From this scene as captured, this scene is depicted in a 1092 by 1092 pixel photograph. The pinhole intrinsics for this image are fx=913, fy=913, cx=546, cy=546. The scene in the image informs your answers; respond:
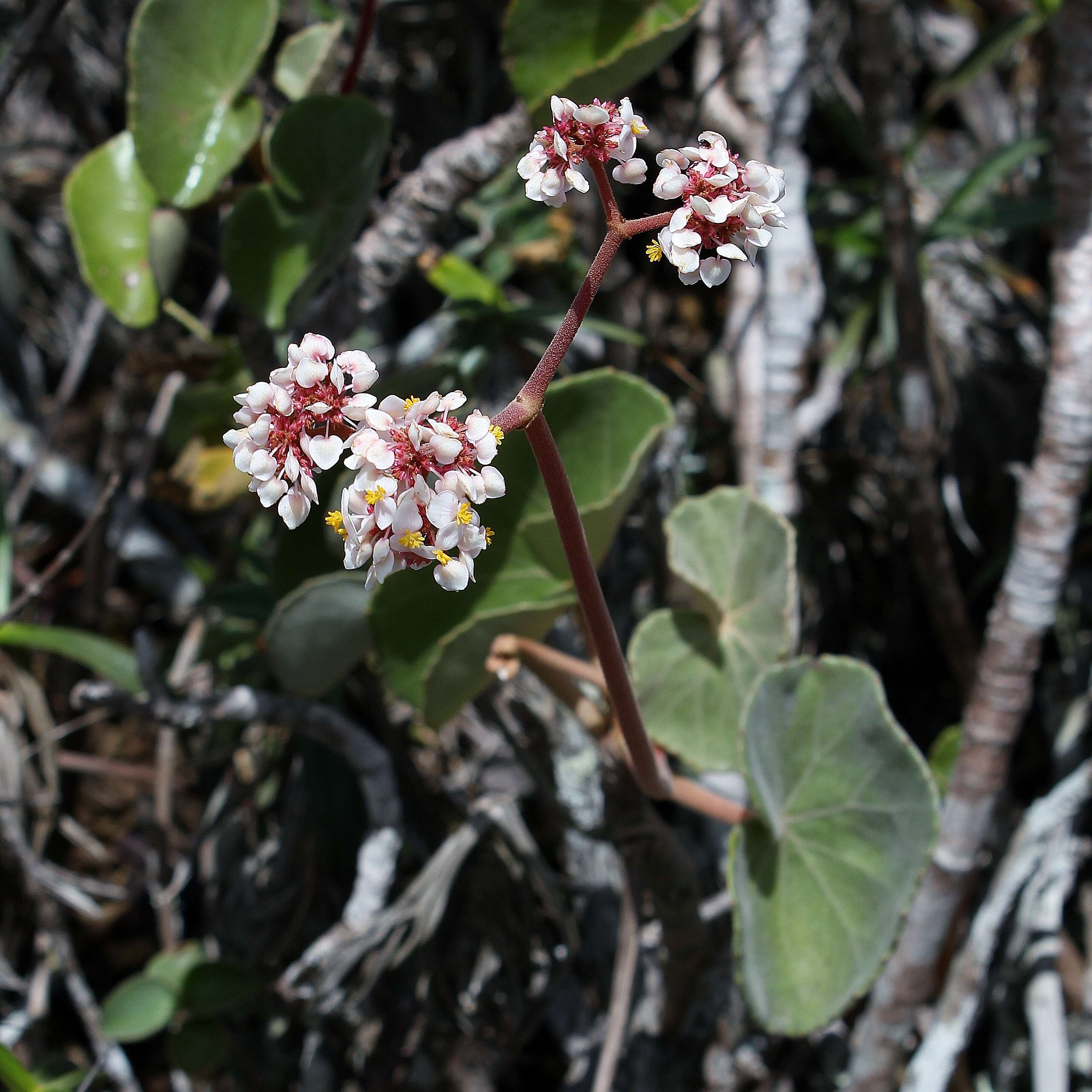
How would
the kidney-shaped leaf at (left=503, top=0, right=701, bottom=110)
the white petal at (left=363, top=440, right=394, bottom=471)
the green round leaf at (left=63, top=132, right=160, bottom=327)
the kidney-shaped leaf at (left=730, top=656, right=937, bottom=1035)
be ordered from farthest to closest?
the green round leaf at (left=63, top=132, right=160, bottom=327), the kidney-shaped leaf at (left=503, top=0, right=701, bottom=110), the kidney-shaped leaf at (left=730, top=656, right=937, bottom=1035), the white petal at (left=363, top=440, right=394, bottom=471)

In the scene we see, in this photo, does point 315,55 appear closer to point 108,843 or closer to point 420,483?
point 420,483

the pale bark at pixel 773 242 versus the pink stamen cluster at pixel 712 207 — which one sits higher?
the pink stamen cluster at pixel 712 207

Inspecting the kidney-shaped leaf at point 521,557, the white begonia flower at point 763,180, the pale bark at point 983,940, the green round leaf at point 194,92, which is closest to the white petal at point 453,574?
the white begonia flower at point 763,180

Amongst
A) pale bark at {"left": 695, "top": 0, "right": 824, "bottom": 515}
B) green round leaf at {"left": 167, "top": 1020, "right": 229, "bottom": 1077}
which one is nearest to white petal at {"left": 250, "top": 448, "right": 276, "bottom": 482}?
pale bark at {"left": 695, "top": 0, "right": 824, "bottom": 515}

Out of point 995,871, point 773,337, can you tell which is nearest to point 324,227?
point 773,337

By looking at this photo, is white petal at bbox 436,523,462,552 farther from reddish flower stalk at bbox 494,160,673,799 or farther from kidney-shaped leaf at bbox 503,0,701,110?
kidney-shaped leaf at bbox 503,0,701,110

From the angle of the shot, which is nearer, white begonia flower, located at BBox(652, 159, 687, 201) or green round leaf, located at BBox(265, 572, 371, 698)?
white begonia flower, located at BBox(652, 159, 687, 201)

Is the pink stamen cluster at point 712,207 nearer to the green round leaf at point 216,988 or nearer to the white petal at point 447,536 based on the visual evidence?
the white petal at point 447,536
